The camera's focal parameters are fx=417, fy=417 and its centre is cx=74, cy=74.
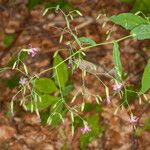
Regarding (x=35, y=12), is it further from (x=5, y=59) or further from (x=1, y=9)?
(x=5, y=59)

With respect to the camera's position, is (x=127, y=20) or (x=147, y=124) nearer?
A: (x=127, y=20)

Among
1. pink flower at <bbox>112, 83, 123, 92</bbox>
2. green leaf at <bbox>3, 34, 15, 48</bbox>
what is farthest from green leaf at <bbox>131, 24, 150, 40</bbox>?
green leaf at <bbox>3, 34, 15, 48</bbox>

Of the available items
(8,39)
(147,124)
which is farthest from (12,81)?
(147,124)

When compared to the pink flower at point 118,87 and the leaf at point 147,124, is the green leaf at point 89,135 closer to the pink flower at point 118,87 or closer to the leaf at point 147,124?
the leaf at point 147,124

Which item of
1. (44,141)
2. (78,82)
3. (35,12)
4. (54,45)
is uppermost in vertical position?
(35,12)

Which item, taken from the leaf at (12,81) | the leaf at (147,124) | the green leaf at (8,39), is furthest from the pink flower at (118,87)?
the green leaf at (8,39)

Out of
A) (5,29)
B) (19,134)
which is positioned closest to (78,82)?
(19,134)

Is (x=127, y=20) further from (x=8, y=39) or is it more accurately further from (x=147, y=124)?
(x=8, y=39)

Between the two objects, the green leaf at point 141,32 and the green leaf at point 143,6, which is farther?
the green leaf at point 143,6
